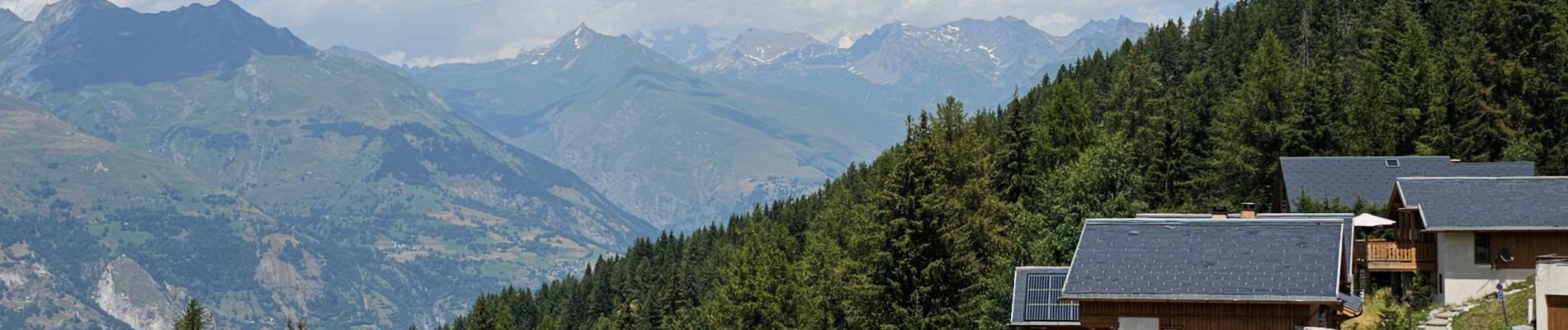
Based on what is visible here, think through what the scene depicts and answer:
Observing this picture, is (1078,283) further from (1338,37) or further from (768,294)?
(1338,37)

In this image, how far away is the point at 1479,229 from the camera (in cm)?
5316

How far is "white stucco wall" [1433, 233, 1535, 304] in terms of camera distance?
177ft

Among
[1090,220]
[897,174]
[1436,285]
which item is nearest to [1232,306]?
[1090,220]

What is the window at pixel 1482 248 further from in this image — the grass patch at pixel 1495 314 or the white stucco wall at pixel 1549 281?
the white stucco wall at pixel 1549 281

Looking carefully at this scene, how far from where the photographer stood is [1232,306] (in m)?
38.0

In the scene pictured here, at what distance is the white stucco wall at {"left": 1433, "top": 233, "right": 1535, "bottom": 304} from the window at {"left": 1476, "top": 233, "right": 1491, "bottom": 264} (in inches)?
4.2

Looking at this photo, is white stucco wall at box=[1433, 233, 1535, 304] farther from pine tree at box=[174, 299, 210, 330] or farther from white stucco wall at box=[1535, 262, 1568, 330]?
pine tree at box=[174, 299, 210, 330]

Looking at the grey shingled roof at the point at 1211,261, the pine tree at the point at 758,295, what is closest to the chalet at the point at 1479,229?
the grey shingled roof at the point at 1211,261

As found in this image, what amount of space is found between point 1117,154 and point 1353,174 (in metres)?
12.7

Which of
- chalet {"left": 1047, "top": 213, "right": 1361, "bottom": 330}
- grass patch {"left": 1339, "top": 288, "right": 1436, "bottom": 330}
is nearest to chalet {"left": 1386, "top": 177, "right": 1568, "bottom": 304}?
grass patch {"left": 1339, "top": 288, "right": 1436, "bottom": 330}

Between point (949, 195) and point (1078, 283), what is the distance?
26549 millimetres

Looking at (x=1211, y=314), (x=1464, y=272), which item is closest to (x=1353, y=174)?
(x=1464, y=272)

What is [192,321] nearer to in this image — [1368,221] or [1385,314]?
[1368,221]

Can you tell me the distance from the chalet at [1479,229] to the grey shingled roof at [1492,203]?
0.03 meters
